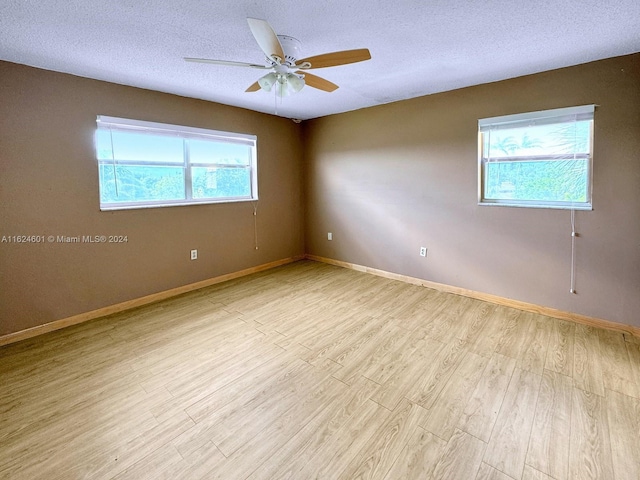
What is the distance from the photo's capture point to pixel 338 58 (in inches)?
76.5

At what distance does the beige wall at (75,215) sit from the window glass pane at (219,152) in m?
0.23

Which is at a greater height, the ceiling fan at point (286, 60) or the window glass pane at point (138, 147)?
the ceiling fan at point (286, 60)

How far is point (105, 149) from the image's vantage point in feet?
10.1

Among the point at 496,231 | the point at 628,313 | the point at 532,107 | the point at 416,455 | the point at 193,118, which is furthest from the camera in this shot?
the point at 193,118

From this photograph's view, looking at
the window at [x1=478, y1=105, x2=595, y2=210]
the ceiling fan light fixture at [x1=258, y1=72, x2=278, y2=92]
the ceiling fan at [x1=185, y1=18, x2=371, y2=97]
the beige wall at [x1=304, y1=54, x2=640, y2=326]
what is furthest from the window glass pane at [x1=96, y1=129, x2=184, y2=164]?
the window at [x1=478, y1=105, x2=595, y2=210]

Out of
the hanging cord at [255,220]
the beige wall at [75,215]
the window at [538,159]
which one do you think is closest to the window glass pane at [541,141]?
the window at [538,159]

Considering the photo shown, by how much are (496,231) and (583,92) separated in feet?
4.65

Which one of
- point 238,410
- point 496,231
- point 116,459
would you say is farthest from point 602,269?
point 116,459

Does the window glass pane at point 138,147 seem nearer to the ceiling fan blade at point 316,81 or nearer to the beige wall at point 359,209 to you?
the beige wall at point 359,209

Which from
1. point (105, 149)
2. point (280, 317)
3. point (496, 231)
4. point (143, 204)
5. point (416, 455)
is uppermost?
point (105, 149)

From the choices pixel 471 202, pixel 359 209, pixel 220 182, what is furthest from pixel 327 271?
pixel 471 202

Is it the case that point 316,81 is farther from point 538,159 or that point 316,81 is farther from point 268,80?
point 538,159

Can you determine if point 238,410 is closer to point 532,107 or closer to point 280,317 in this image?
point 280,317

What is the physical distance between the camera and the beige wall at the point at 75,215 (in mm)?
2621
